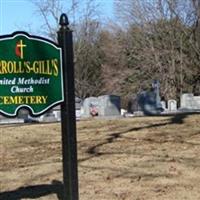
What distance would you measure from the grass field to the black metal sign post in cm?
114

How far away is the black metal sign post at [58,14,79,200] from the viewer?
5.83m

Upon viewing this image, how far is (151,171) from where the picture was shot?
7.99 m

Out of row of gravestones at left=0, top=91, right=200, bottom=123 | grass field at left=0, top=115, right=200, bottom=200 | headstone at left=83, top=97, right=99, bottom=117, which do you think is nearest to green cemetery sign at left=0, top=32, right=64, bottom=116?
grass field at left=0, top=115, right=200, bottom=200

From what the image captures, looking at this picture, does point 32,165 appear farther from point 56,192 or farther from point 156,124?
point 156,124

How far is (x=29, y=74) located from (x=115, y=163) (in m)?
3.21

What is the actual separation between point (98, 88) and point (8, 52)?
54.9 meters

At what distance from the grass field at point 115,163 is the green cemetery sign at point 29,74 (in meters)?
1.67

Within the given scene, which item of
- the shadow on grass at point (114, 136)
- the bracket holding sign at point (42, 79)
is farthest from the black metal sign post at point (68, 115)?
the shadow on grass at point (114, 136)

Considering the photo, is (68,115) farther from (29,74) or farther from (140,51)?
(140,51)

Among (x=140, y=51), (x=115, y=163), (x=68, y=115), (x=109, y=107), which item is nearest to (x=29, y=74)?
(x=68, y=115)

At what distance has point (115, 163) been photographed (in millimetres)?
8578

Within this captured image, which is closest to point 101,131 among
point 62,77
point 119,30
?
point 62,77

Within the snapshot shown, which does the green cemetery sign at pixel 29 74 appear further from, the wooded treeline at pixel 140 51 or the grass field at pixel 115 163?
the wooded treeline at pixel 140 51

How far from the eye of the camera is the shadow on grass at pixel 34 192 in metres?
7.14
